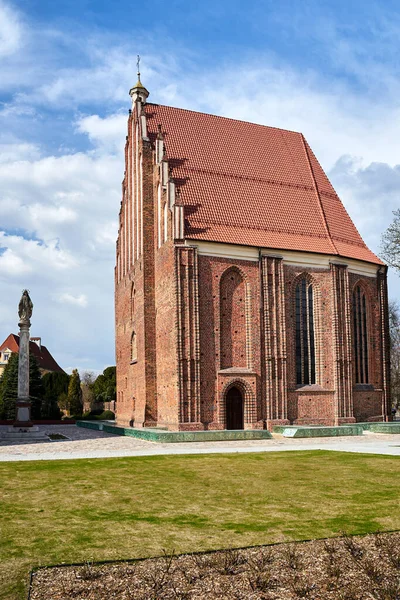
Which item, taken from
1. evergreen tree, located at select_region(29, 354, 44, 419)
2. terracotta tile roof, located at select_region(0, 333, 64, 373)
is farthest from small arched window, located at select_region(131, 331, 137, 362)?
terracotta tile roof, located at select_region(0, 333, 64, 373)

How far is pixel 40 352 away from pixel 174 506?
2967 inches

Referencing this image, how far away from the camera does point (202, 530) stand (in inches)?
356

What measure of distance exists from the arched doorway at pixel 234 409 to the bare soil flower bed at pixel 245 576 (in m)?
23.2

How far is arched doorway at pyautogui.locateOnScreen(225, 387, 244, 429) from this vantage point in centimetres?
3120

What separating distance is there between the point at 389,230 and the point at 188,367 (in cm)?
1215

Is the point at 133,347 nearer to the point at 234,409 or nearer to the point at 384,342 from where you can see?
the point at 234,409

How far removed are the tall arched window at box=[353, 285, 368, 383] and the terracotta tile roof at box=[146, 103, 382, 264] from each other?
231 cm

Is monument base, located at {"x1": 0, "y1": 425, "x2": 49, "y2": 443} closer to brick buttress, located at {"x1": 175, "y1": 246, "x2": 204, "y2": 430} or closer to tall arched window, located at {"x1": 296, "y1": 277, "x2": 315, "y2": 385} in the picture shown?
brick buttress, located at {"x1": 175, "y1": 246, "x2": 204, "y2": 430}

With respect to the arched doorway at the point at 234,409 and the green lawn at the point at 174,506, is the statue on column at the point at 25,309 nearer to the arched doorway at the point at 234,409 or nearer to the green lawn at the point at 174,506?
the arched doorway at the point at 234,409

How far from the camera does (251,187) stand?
116 feet

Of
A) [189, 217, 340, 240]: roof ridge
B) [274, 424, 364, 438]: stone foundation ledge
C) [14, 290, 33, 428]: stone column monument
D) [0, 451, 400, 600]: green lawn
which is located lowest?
[274, 424, 364, 438]: stone foundation ledge

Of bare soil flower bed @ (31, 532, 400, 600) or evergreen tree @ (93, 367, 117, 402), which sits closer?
bare soil flower bed @ (31, 532, 400, 600)

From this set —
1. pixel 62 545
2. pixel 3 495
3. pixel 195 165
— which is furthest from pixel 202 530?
pixel 195 165

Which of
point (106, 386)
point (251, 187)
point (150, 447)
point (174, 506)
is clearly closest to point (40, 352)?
point (106, 386)
